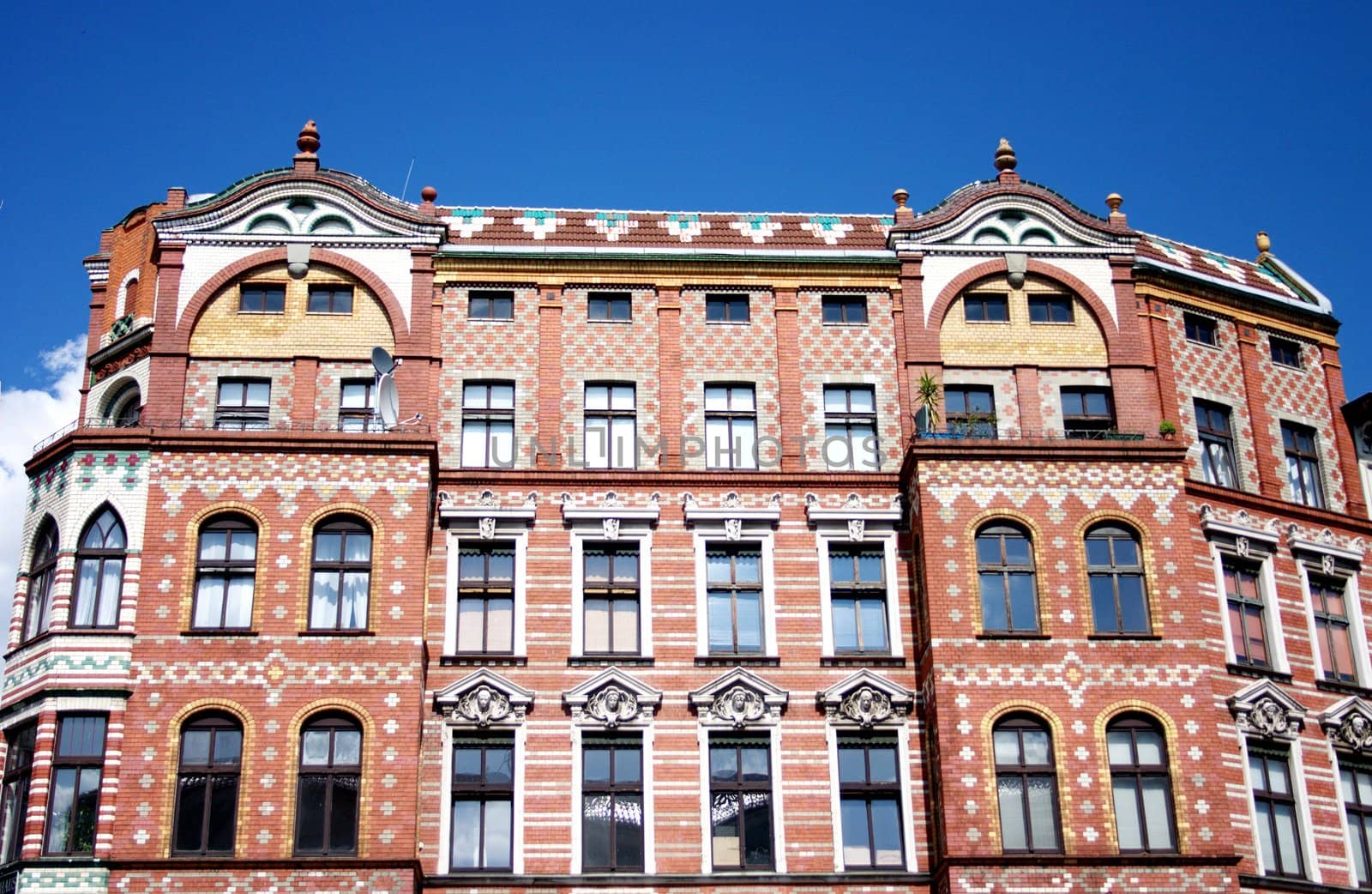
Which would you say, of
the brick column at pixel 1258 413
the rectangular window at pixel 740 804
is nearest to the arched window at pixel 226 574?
the rectangular window at pixel 740 804

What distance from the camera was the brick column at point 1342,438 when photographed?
46156 mm

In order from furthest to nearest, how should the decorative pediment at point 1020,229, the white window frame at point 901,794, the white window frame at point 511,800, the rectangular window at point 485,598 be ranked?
the decorative pediment at point 1020,229 → the rectangular window at point 485,598 → the white window frame at point 901,794 → the white window frame at point 511,800

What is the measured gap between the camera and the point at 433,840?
38.6 m

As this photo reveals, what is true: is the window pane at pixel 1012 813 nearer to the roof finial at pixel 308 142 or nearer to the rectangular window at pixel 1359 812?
the rectangular window at pixel 1359 812

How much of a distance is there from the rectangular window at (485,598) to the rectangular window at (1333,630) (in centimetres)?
1777

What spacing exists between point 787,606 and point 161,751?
42.4 feet

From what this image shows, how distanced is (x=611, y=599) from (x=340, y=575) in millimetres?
5681

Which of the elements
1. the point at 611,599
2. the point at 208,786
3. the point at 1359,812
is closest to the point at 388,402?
the point at 611,599

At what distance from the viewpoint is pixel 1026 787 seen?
38.5 m

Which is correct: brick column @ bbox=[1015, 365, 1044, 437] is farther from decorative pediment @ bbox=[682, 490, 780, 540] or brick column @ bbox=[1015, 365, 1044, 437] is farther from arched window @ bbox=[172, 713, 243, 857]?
arched window @ bbox=[172, 713, 243, 857]

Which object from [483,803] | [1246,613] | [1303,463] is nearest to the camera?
[483,803]

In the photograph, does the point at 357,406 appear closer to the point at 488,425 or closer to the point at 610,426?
the point at 488,425

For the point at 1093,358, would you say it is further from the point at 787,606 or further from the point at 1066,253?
the point at 787,606

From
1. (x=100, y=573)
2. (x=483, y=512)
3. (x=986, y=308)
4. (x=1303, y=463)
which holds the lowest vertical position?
(x=100, y=573)
